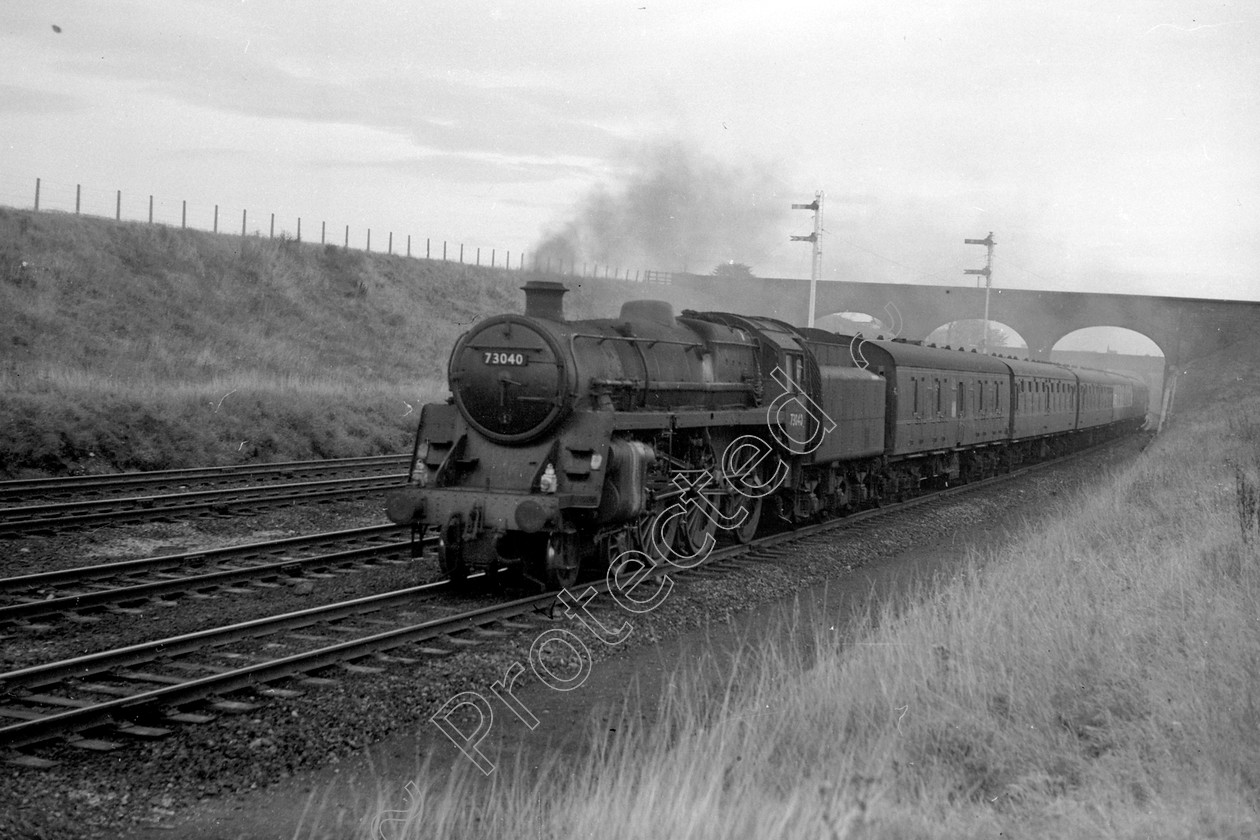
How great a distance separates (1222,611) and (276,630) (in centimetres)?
712

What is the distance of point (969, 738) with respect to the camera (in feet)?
18.4

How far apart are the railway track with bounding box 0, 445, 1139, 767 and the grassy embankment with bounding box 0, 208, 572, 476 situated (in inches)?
445

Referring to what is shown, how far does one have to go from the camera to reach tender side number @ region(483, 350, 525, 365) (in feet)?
33.1

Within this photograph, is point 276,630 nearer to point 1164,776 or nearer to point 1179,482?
point 1164,776

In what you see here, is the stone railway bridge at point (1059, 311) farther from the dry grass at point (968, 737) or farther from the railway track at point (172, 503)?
the dry grass at point (968, 737)

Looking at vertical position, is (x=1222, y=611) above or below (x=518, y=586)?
above

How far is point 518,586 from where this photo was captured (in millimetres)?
10562

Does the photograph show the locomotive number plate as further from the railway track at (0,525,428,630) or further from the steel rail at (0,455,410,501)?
the steel rail at (0,455,410,501)

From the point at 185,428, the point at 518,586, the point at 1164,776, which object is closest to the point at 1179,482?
the point at 518,586

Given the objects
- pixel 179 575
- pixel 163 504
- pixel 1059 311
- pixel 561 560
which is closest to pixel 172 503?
pixel 163 504

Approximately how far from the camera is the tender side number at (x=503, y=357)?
10.1 meters

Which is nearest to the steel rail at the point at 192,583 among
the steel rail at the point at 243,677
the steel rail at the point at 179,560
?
the steel rail at the point at 179,560

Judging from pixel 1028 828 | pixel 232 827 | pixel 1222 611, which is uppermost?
pixel 1222 611

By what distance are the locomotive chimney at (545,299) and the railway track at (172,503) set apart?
6821 mm
